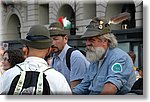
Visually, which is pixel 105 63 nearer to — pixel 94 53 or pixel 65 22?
pixel 94 53

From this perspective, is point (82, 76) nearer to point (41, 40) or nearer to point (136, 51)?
point (136, 51)

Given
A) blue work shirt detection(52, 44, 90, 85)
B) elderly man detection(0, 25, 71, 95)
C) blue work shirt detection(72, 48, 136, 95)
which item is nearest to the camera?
elderly man detection(0, 25, 71, 95)

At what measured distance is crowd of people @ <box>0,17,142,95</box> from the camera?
1.63 metres

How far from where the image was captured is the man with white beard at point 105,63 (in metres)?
1.85

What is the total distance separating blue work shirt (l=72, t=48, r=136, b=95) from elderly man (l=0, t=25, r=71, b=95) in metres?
0.28

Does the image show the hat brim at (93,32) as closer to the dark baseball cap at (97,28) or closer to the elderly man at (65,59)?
the dark baseball cap at (97,28)

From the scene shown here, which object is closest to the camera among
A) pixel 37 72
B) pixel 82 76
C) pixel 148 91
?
pixel 37 72

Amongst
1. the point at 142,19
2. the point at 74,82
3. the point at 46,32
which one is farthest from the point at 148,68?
the point at 46,32

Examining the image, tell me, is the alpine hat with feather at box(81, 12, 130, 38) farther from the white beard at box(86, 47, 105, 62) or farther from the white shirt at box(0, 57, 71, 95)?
the white shirt at box(0, 57, 71, 95)

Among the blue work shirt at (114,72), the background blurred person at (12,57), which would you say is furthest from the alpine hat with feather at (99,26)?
the background blurred person at (12,57)

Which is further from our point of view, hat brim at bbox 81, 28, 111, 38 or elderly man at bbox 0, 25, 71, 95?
hat brim at bbox 81, 28, 111, 38

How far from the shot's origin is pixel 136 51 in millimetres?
2100

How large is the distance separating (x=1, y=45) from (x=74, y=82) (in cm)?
52

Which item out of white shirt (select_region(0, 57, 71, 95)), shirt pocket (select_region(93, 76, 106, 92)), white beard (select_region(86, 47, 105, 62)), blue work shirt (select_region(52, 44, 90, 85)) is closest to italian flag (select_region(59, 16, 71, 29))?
blue work shirt (select_region(52, 44, 90, 85))
